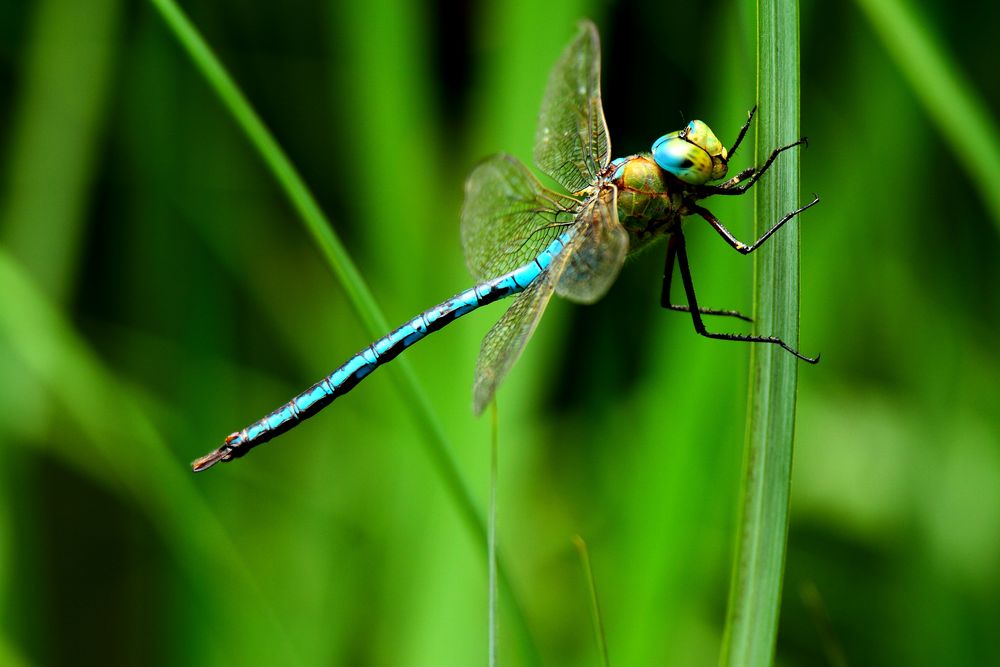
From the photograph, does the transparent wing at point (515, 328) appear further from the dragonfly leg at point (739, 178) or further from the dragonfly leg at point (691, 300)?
the dragonfly leg at point (739, 178)

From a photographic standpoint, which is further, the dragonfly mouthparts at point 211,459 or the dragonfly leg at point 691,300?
the dragonfly mouthparts at point 211,459

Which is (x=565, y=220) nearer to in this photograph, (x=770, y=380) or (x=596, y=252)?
(x=596, y=252)

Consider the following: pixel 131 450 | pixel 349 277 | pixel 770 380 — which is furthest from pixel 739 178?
pixel 131 450

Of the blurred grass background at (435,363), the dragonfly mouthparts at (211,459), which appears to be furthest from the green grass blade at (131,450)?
the dragonfly mouthparts at (211,459)

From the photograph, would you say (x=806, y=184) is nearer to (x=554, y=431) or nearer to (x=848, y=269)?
(x=848, y=269)

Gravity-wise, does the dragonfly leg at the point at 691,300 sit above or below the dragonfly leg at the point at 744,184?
below

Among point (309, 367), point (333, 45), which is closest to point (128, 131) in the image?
point (333, 45)

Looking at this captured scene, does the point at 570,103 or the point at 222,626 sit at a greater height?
the point at 570,103

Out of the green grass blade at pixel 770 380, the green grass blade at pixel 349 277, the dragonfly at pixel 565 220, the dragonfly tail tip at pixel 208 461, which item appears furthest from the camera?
the dragonfly tail tip at pixel 208 461
